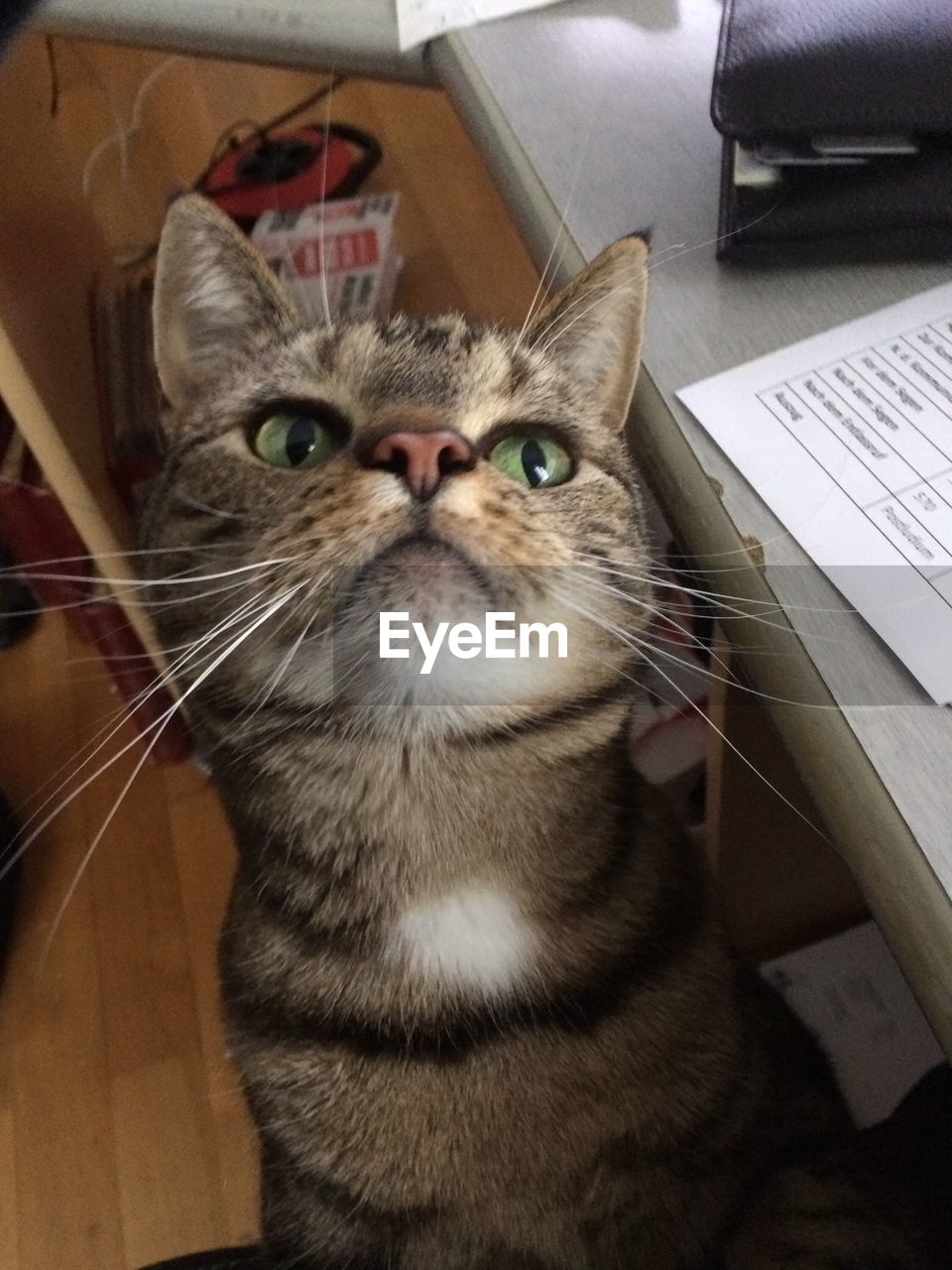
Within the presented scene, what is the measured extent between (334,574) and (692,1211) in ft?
1.51

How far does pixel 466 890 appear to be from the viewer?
60cm

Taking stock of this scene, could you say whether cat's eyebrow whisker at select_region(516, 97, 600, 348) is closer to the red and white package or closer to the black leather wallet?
the black leather wallet

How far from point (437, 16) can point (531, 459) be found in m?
0.45

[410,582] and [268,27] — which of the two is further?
[268,27]

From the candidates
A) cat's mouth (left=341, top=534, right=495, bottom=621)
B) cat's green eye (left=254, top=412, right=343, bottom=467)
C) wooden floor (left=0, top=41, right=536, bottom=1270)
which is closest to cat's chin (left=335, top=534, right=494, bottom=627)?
cat's mouth (left=341, top=534, right=495, bottom=621)

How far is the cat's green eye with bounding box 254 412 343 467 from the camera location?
23.2 inches

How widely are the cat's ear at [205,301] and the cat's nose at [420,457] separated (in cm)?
22

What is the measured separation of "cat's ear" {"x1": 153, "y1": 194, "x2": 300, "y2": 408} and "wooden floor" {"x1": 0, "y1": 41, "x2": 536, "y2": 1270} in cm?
26

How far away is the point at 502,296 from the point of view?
1.72m

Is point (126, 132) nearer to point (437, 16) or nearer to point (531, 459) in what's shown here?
point (437, 16)

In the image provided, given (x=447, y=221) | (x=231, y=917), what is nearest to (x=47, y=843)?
(x=231, y=917)

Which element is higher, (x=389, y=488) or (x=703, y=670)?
(x=389, y=488)

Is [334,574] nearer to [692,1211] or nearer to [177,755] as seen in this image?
[692,1211]

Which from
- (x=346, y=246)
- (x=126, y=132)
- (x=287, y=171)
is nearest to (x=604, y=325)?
(x=346, y=246)
